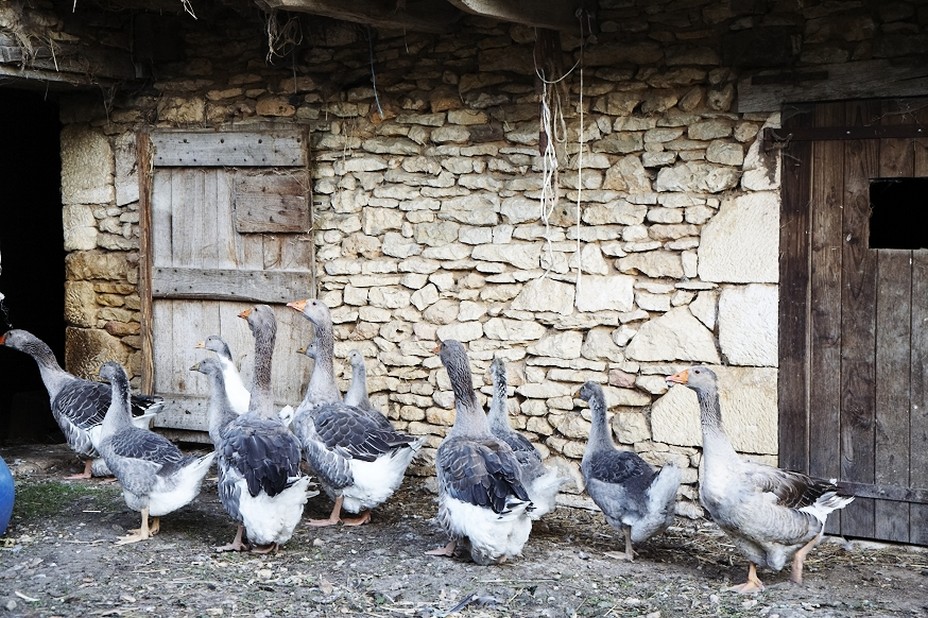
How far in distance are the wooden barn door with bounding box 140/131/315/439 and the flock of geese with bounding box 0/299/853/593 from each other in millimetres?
755

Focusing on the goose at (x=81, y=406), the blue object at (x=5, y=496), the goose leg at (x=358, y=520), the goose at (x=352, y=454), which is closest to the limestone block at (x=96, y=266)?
the goose at (x=81, y=406)

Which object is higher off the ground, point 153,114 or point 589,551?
point 153,114

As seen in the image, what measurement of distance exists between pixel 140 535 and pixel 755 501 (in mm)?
4058

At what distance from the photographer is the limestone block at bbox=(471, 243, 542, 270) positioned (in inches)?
309

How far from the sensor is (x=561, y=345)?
25.4 ft

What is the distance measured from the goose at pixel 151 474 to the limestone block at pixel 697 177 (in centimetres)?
376

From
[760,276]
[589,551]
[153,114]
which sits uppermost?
[153,114]

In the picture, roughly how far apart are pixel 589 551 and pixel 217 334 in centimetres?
393

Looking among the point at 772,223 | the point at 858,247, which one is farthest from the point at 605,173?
the point at 858,247

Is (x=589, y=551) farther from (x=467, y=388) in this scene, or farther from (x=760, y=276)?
(x=760, y=276)

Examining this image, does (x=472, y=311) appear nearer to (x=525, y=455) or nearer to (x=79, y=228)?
(x=525, y=455)

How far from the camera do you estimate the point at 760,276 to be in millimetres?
7074

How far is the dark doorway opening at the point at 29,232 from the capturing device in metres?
12.3

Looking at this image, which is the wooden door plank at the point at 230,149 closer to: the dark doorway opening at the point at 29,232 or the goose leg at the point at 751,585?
the dark doorway opening at the point at 29,232
